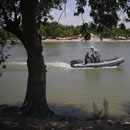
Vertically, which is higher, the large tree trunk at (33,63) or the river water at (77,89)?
the large tree trunk at (33,63)

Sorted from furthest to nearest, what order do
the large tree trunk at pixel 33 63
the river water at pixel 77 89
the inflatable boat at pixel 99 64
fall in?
the inflatable boat at pixel 99 64 → the river water at pixel 77 89 → the large tree trunk at pixel 33 63

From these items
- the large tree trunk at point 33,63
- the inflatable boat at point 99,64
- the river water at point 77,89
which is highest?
the large tree trunk at point 33,63

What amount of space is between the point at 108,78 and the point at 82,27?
8758 mm

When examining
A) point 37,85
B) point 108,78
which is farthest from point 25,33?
point 108,78

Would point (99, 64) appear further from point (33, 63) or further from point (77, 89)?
point (33, 63)

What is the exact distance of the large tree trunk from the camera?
4.69 m

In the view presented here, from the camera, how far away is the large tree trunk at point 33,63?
469 cm

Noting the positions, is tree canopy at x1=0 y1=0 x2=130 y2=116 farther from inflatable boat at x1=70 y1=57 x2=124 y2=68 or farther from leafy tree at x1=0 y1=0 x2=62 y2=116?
inflatable boat at x1=70 y1=57 x2=124 y2=68

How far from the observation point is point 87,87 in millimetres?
10867

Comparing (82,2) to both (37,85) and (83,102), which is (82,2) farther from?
(83,102)

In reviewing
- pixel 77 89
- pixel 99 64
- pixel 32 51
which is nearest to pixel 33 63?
pixel 32 51

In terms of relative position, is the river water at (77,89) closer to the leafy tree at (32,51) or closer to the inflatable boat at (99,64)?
the inflatable boat at (99,64)

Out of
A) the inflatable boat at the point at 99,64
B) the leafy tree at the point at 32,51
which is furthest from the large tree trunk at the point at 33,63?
the inflatable boat at the point at 99,64

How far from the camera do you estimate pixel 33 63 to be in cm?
487
